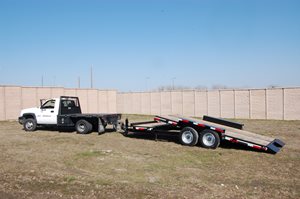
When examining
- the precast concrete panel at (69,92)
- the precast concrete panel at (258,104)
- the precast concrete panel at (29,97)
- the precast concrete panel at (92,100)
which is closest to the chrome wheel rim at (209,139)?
the precast concrete panel at (258,104)

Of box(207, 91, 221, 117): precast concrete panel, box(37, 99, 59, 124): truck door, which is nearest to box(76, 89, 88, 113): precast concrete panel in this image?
box(207, 91, 221, 117): precast concrete panel

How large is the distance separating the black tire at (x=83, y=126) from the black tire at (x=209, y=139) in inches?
266

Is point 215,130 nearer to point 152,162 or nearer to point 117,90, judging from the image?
point 152,162

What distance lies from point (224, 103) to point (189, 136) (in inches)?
704

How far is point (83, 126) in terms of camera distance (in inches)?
625

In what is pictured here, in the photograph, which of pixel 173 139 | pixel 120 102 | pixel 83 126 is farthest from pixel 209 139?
pixel 120 102

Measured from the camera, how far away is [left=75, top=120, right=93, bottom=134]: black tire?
15.7 meters

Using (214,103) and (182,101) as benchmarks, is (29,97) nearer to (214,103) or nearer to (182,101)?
(182,101)

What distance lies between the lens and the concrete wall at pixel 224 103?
25219mm

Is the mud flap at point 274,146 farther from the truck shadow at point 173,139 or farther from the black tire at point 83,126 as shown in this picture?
the black tire at point 83,126

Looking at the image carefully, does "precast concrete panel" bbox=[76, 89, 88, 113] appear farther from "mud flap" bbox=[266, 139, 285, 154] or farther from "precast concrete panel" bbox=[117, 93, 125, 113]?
"mud flap" bbox=[266, 139, 285, 154]

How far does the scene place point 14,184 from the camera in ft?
21.9

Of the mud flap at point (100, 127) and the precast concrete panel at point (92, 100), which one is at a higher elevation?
the precast concrete panel at point (92, 100)

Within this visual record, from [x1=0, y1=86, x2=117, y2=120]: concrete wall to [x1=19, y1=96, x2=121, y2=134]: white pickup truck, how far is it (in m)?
9.24
